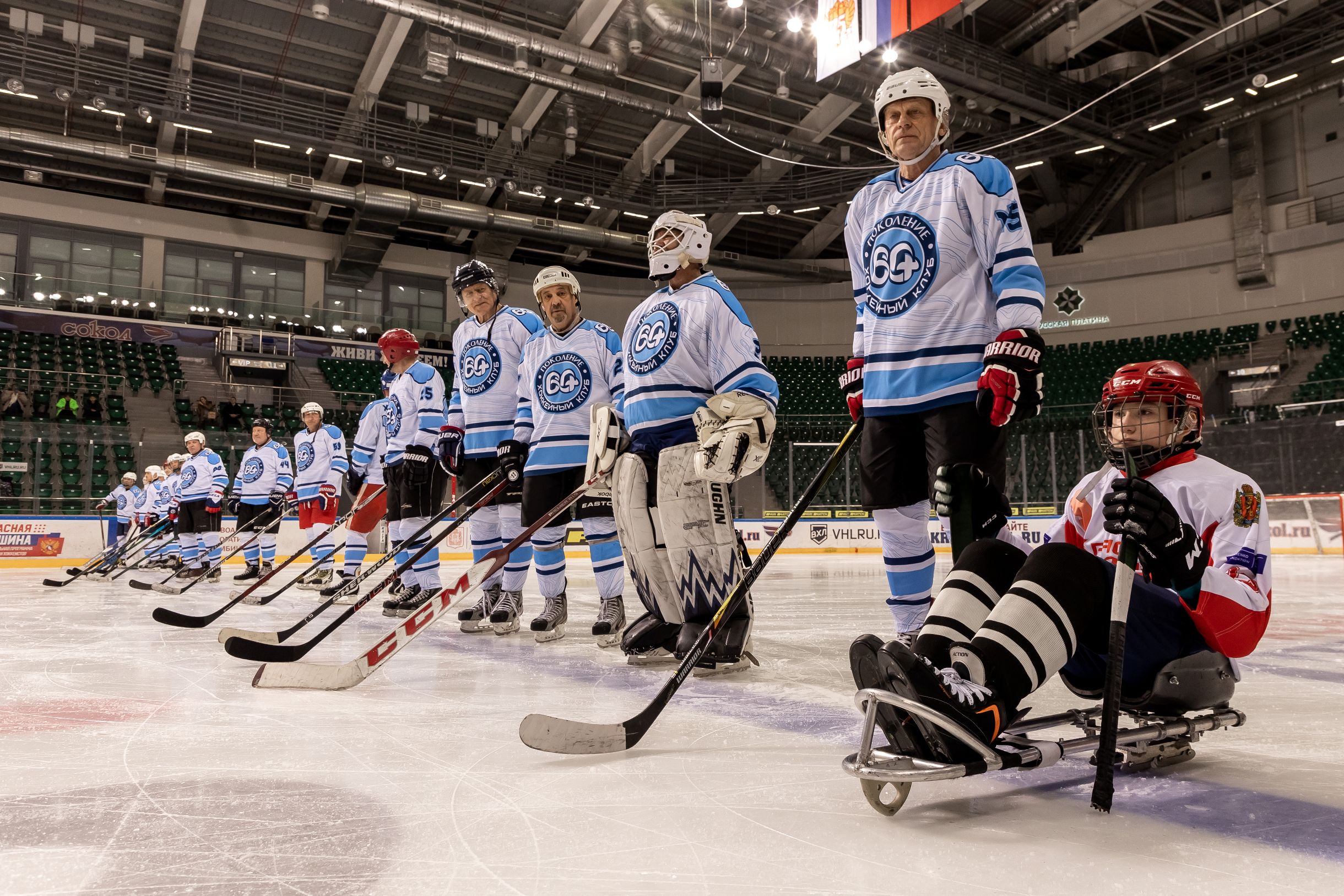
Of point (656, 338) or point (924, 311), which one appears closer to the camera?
point (924, 311)

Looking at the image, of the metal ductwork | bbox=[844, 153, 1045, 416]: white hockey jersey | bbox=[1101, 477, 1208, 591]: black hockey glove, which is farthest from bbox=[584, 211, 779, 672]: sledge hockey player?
the metal ductwork

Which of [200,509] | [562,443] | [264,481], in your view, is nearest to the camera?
[562,443]

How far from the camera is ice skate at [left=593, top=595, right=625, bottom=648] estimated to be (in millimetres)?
3754

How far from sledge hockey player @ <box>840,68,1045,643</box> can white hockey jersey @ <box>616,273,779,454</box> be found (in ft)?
2.38

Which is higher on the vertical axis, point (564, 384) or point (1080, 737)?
point (564, 384)

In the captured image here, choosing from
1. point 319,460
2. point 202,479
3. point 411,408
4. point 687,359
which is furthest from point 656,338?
point 202,479

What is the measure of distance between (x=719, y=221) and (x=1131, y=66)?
28.8 ft

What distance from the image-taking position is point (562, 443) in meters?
3.94

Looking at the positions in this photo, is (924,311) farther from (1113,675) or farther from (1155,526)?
(1113,675)

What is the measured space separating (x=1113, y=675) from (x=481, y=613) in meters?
3.46

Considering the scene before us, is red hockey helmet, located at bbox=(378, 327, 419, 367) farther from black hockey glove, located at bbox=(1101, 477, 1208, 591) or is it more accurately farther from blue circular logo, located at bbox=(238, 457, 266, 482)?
black hockey glove, located at bbox=(1101, 477, 1208, 591)

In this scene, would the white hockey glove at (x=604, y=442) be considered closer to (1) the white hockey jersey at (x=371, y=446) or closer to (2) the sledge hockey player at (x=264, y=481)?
(1) the white hockey jersey at (x=371, y=446)

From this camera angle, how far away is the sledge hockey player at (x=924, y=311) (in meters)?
2.16

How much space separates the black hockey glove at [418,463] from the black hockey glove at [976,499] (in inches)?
150
